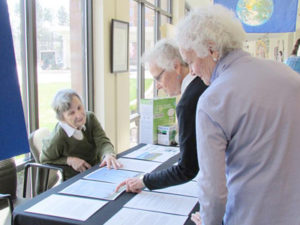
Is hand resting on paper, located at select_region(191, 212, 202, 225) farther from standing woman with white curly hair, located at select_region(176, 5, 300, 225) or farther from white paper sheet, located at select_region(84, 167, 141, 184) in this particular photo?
white paper sheet, located at select_region(84, 167, 141, 184)

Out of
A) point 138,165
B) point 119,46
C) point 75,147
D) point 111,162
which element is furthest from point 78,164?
point 119,46

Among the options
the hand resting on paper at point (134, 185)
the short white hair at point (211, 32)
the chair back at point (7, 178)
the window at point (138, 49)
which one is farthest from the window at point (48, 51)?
the short white hair at point (211, 32)

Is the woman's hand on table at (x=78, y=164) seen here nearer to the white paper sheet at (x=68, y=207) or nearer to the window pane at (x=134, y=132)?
the white paper sheet at (x=68, y=207)

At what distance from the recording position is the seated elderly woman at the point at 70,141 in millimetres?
2283

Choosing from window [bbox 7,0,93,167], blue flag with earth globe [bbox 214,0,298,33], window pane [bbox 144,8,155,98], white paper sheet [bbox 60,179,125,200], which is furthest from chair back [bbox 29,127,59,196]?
window pane [bbox 144,8,155,98]

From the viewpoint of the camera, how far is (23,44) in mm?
2611

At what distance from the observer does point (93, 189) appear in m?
1.61

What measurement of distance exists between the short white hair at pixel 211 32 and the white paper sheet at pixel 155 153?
116cm

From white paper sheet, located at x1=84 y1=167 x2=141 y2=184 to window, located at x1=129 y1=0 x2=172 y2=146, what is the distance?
2.85 m

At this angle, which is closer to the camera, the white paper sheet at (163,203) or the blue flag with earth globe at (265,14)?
the white paper sheet at (163,203)

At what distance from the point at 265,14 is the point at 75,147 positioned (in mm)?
2839

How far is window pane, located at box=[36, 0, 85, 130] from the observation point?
2.82 meters

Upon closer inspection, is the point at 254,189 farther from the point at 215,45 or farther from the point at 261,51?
the point at 261,51

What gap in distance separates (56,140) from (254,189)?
1.65 metres
